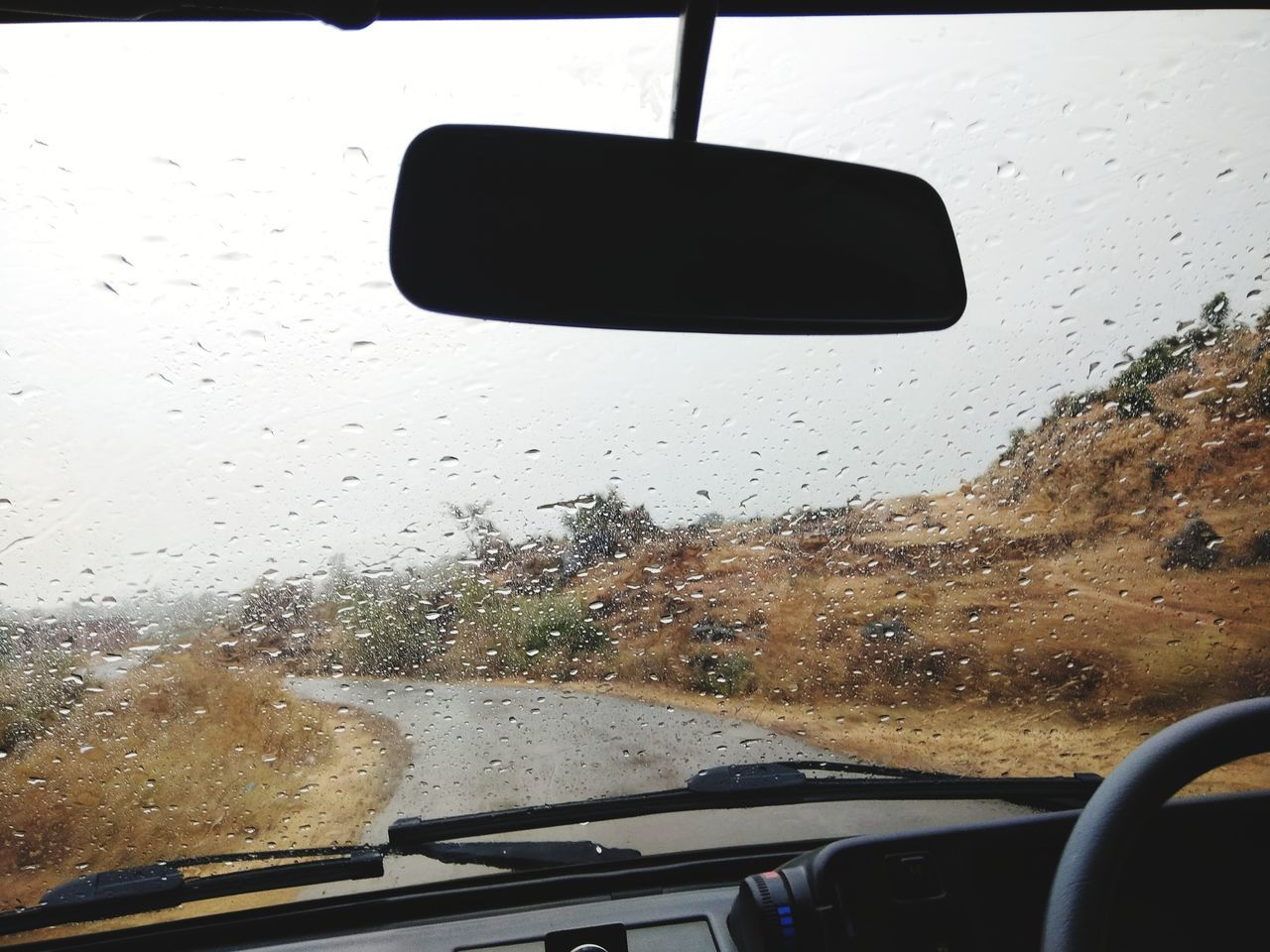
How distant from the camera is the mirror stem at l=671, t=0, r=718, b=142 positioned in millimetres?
1954

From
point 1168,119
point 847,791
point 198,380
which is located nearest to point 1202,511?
point 1168,119

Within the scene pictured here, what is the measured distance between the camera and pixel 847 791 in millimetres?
3205

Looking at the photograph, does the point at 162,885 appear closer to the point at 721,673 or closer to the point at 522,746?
the point at 522,746

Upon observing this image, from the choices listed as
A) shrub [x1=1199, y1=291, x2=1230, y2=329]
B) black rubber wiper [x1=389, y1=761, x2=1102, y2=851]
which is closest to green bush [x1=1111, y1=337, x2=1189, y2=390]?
shrub [x1=1199, y1=291, x2=1230, y2=329]

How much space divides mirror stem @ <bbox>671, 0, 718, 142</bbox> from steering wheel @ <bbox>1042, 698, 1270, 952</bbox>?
1.81 meters

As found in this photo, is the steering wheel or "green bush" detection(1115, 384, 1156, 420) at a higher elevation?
"green bush" detection(1115, 384, 1156, 420)

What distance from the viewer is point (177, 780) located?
299cm

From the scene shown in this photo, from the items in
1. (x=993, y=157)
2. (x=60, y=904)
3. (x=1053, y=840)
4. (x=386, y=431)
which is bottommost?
(x=60, y=904)

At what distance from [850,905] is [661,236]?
2.00 metres

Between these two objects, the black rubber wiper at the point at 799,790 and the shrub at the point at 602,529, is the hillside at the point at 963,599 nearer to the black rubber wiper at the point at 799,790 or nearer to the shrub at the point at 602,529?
the shrub at the point at 602,529

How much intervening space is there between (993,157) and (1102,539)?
1639mm

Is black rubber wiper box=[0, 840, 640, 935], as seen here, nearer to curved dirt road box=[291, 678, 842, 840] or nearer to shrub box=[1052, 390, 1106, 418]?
curved dirt road box=[291, 678, 842, 840]

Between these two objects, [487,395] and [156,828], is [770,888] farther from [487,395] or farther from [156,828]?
[156,828]

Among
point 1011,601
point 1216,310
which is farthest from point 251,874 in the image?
point 1216,310
